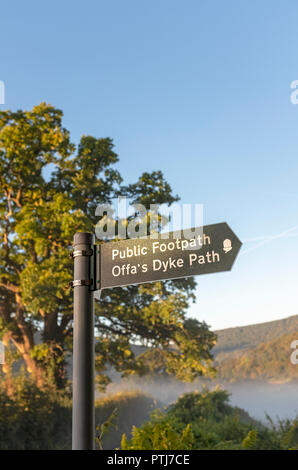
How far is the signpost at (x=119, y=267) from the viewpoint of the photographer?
254cm

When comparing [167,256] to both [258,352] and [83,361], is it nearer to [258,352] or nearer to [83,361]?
[83,361]

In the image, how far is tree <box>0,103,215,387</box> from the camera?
15344 millimetres

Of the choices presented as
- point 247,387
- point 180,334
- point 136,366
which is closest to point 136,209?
point 180,334

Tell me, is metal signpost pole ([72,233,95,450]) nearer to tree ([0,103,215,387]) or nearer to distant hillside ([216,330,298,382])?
tree ([0,103,215,387])

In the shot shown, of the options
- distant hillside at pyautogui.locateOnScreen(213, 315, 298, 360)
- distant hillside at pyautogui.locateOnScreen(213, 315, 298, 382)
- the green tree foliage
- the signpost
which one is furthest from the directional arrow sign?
distant hillside at pyautogui.locateOnScreen(213, 315, 298, 360)

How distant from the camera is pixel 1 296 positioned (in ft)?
56.9

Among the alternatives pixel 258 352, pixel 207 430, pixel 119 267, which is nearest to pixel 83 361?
pixel 119 267

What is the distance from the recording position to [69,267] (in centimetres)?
1457

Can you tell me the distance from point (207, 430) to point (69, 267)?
638 cm

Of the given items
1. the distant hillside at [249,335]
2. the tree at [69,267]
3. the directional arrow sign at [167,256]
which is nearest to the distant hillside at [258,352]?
the distant hillside at [249,335]

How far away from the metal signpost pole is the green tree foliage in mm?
3292

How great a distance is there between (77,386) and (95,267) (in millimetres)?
691

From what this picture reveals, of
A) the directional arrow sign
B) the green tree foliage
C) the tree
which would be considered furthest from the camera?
the tree
